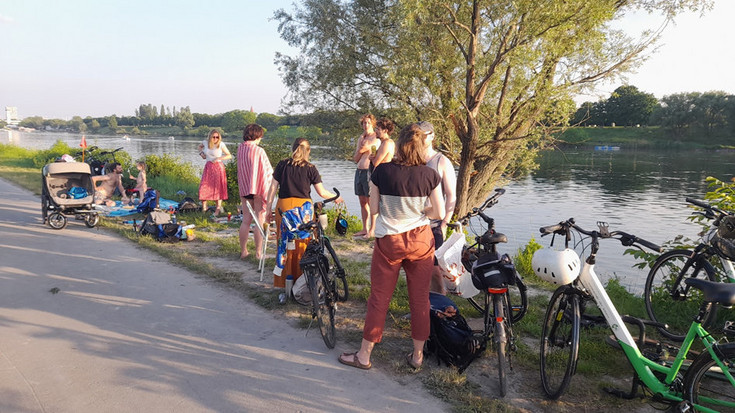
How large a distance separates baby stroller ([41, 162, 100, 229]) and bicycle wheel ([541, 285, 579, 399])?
28.2 feet

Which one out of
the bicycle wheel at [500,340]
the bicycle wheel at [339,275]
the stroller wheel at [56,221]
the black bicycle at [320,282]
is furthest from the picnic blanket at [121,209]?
the bicycle wheel at [500,340]

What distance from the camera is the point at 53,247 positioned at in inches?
289

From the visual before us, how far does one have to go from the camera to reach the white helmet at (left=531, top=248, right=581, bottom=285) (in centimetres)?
312

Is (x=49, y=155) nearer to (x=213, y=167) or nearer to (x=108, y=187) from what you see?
(x=108, y=187)

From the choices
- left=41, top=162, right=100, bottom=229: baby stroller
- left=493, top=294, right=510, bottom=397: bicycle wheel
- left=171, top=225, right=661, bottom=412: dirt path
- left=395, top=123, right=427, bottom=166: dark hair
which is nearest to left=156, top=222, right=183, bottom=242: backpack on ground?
left=41, top=162, right=100, bottom=229: baby stroller

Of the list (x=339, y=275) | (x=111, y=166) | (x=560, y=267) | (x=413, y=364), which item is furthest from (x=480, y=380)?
(x=111, y=166)

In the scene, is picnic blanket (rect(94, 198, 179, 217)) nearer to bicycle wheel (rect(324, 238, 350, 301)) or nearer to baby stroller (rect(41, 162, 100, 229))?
baby stroller (rect(41, 162, 100, 229))

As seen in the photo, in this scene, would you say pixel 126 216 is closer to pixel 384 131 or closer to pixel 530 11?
pixel 384 131

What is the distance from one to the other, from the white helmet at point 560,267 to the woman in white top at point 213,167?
25.0ft

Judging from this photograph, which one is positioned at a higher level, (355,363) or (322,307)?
(322,307)

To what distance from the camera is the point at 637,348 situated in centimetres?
320

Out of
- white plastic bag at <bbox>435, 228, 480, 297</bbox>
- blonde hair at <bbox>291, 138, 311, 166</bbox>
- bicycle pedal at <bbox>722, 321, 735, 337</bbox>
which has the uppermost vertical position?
blonde hair at <bbox>291, 138, 311, 166</bbox>

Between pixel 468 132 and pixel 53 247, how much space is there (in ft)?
27.9

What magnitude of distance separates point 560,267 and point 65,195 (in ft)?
29.9
